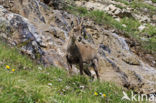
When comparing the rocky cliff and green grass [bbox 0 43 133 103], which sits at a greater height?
green grass [bbox 0 43 133 103]

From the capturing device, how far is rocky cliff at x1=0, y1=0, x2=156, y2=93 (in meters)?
7.45

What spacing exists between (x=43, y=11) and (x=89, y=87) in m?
6.89

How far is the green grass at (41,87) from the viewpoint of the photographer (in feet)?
9.28

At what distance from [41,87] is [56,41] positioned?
5.41 m

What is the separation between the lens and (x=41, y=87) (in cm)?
325

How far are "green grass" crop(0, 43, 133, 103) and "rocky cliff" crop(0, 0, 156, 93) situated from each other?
5.96 ft

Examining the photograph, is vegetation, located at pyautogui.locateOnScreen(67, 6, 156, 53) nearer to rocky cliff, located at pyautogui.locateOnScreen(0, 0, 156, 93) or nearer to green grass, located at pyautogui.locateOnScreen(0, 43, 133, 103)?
rocky cliff, located at pyautogui.locateOnScreen(0, 0, 156, 93)

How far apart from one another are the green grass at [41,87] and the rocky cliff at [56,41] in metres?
1.82

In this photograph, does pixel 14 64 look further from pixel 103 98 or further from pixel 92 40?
pixel 92 40

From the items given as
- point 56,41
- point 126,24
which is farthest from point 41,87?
point 126,24

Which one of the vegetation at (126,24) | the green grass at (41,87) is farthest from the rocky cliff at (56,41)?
the vegetation at (126,24)

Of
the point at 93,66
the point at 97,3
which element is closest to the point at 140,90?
the point at 93,66

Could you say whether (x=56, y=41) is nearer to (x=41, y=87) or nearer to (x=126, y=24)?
(x=41, y=87)

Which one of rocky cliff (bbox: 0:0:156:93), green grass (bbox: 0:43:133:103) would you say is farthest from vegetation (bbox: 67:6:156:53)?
green grass (bbox: 0:43:133:103)
